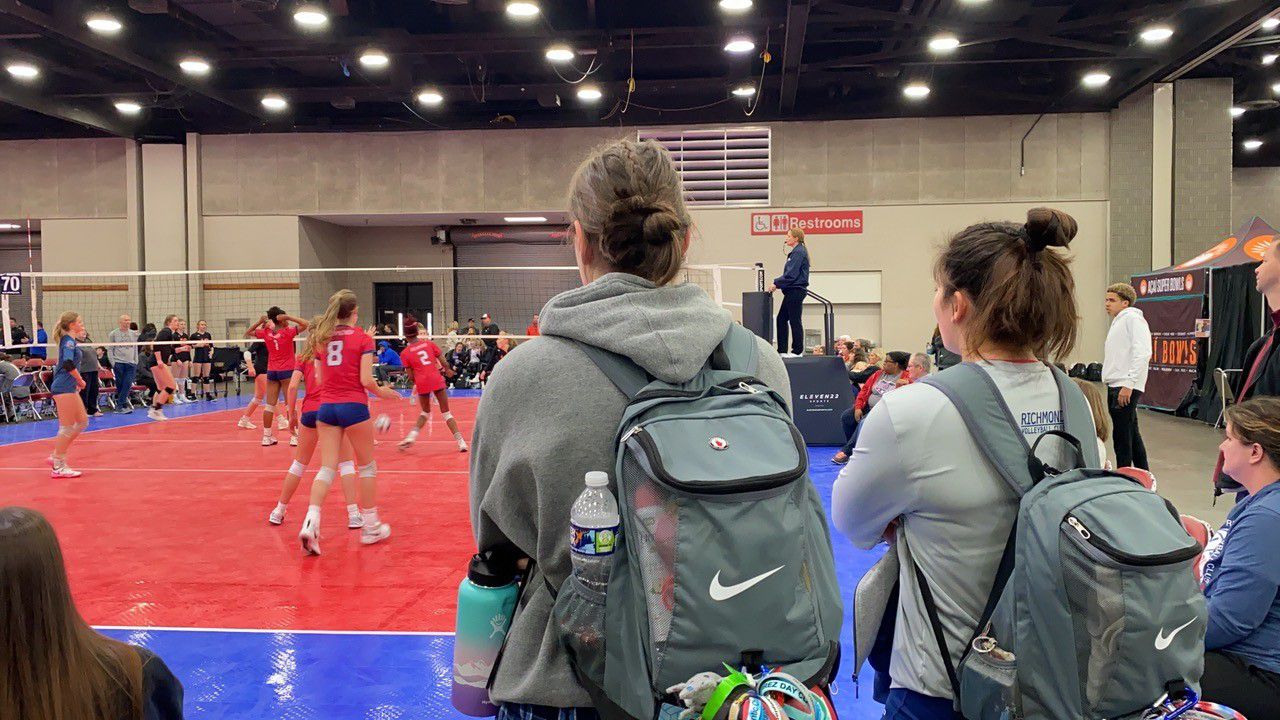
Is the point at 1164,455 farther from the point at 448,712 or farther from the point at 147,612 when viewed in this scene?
the point at 147,612

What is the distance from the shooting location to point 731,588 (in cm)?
116

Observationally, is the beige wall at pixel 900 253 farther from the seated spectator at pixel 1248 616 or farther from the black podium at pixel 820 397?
the seated spectator at pixel 1248 616

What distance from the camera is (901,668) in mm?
1604

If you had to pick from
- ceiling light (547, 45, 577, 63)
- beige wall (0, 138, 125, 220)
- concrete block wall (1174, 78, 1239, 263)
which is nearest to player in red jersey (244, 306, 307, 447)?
ceiling light (547, 45, 577, 63)

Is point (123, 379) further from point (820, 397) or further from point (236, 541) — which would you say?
point (820, 397)

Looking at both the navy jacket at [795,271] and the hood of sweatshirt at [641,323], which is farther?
the navy jacket at [795,271]

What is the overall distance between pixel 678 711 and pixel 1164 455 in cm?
1042

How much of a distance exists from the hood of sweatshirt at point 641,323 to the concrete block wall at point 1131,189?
19.9 meters

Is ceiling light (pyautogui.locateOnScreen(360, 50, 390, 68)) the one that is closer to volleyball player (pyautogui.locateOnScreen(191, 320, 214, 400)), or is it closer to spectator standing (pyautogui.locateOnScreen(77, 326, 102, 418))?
spectator standing (pyautogui.locateOnScreen(77, 326, 102, 418))

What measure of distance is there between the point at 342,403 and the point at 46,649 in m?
4.36

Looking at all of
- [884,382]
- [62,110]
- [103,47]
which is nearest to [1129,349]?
[884,382]

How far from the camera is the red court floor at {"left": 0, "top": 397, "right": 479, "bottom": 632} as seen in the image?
449 cm

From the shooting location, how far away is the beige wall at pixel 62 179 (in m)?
20.8

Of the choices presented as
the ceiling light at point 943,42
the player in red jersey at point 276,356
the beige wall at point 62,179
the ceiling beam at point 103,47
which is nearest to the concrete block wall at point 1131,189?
the ceiling light at point 943,42
